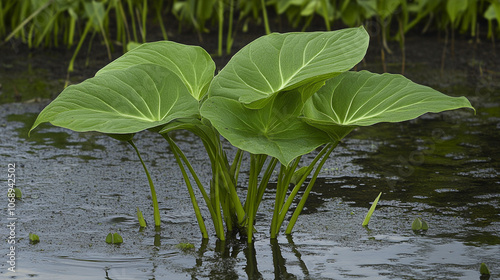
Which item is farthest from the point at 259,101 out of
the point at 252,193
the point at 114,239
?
the point at 114,239

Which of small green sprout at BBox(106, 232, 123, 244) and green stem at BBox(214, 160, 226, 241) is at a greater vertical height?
green stem at BBox(214, 160, 226, 241)

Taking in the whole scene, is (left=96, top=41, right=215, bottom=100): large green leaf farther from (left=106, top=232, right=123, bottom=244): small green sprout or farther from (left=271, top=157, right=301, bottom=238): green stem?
(left=106, top=232, right=123, bottom=244): small green sprout

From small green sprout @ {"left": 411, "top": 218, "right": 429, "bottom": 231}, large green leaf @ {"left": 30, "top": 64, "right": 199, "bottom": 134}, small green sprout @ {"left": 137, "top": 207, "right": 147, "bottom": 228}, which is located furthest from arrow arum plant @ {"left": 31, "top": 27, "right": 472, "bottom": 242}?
small green sprout @ {"left": 411, "top": 218, "right": 429, "bottom": 231}

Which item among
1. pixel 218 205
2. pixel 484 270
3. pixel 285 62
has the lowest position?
pixel 484 270

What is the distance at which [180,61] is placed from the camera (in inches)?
66.2

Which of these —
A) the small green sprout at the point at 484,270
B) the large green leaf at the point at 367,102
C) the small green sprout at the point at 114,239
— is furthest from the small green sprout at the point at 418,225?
the small green sprout at the point at 114,239

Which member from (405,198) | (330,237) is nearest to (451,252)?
(330,237)

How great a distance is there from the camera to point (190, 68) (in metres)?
1.68

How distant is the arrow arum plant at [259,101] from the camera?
4.60 ft

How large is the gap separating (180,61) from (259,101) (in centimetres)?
39

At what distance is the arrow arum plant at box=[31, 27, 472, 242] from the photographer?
1.40 meters

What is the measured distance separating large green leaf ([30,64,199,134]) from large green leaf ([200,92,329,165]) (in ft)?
0.30

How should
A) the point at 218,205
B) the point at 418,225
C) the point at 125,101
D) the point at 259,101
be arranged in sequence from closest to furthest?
the point at 259,101 → the point at 125,101 → the point at 218,205 → the point at 418,225

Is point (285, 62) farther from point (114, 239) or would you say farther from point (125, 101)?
point (114, 239)
